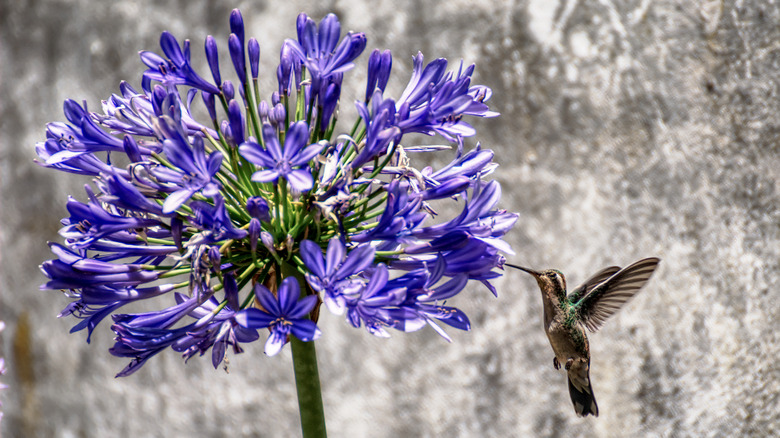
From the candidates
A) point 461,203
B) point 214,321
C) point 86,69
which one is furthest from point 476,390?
point 86,69

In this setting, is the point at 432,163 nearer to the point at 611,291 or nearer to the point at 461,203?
the point at 461,203

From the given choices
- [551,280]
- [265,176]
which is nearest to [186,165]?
[265,176]

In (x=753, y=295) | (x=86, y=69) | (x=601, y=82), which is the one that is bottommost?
(x=753, y=295)

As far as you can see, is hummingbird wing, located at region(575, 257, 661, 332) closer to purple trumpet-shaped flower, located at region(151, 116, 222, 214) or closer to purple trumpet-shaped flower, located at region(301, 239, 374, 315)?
purple trumpet-shaped flower, located at region(301, 239, 374, 315)

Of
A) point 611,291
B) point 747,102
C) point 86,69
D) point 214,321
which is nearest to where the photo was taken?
point 214,321

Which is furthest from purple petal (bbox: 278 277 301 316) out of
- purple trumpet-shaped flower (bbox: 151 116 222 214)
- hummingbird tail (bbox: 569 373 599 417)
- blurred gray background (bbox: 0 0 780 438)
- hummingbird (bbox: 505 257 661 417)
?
blurred gray background (bbox: 0 0 780 438)

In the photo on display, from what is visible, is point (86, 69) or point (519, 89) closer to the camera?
point (519, 89)
